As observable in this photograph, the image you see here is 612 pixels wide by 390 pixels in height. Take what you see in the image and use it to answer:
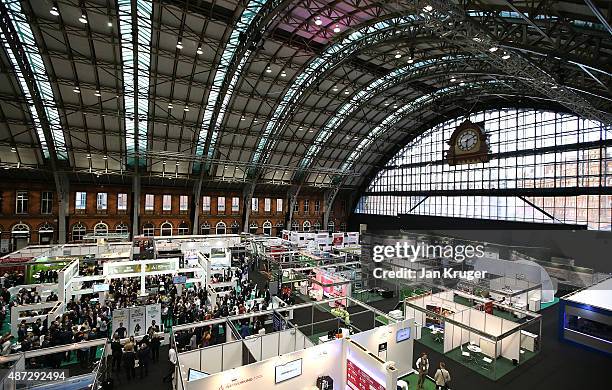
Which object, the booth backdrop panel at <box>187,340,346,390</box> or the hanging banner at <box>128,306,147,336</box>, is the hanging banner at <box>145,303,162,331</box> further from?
the booth backdrop panel at <box>187,340,346,390</box>

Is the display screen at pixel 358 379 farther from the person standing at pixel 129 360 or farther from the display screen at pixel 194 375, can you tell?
the person standing at pixel 129 360

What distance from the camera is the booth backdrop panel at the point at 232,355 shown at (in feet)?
25.6

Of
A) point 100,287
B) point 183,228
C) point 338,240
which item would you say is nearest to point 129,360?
point 100,287

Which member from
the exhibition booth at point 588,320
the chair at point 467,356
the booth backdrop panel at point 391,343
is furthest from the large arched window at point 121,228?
the exhibition booth at point 588,320

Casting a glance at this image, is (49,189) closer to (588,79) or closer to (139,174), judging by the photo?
(139,174)

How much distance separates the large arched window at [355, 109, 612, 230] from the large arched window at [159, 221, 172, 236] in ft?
80.4

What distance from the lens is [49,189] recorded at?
2508 cm

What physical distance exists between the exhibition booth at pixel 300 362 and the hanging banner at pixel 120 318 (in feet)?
13.7

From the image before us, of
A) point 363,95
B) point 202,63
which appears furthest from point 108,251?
point 363,95

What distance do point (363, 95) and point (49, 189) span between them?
88.8 feet

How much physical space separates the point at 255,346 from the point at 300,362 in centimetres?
157

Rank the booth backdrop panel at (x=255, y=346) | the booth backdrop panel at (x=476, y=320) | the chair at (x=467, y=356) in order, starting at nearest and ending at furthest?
the booth backdrop panel at (x=255, y=346)
the chair at (x=467, y=356)
the booth backdrop panel at (x=476, y=320)

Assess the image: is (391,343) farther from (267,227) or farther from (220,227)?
(267,227)

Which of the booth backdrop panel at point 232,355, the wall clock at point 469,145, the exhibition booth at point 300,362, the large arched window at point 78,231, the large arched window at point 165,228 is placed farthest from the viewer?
the large arched window at point 165,228
